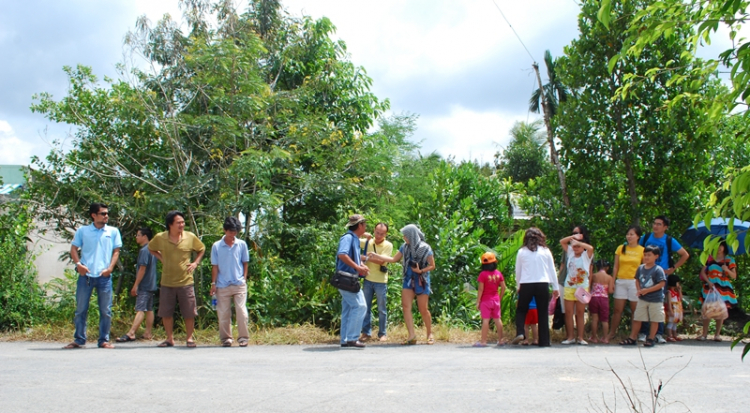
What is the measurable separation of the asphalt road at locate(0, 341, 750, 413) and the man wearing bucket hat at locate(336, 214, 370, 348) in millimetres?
347

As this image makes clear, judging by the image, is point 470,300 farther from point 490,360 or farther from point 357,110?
point 357,110

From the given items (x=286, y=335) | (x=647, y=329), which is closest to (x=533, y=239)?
(x=647, y=329)

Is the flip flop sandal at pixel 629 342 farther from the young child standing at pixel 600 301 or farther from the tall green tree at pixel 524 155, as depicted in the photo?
the tall green tree at pixel 524 155

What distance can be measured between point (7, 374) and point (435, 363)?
15.0 feet

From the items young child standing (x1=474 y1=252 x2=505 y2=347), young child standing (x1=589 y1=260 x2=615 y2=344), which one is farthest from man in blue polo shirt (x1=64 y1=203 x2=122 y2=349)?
young child standing (x1=589 y1=260 x2=615 y2=344)

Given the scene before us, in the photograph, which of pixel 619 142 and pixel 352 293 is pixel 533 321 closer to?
pixel 352 293

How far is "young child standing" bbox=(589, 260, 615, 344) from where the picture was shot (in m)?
9.27

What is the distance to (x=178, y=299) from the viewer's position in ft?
29.6

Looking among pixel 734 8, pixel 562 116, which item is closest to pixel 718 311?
pixel 562 116

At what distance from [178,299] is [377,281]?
2.90 metres

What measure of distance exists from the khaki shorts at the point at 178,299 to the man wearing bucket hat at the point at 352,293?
214 cm

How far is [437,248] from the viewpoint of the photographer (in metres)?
10.9

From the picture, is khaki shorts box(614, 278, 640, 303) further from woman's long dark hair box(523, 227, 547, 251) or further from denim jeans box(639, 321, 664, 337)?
woman's long dark hair box(523, 227, 547, 251)

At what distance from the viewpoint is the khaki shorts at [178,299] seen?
29.3ft
